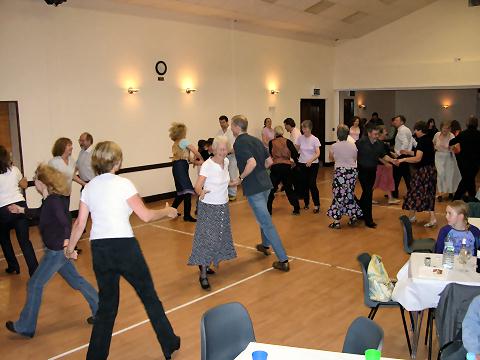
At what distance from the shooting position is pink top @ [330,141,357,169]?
7.27m

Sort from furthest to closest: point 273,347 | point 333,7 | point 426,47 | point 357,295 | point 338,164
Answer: point 426,47 → point 333,7 → point 338,164 → point 357,295 → point 273,347

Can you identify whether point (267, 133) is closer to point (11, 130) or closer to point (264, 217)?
point (11, 130)

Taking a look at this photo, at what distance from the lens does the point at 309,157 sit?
864 cm

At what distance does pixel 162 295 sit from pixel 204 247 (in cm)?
66

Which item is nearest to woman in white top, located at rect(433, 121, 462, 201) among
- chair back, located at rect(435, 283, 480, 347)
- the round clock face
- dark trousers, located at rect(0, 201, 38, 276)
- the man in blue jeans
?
the man in blue jeans

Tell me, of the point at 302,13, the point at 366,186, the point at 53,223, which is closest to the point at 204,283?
the point at 53,223

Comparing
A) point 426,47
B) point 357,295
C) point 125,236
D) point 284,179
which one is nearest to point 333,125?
point 426,47

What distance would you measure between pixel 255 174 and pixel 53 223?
2.35 metres

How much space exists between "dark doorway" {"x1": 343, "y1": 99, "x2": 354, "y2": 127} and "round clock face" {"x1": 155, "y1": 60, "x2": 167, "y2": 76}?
24.0 ft

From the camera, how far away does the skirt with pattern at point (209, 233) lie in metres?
5.15

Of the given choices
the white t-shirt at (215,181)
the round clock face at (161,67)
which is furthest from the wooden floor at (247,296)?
the round clock face at (161,67)

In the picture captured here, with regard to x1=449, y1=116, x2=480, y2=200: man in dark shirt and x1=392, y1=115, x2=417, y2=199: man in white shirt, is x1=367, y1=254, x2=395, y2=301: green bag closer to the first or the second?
x1=449, y1=116, x2=480, y2=200: man in dark shirt

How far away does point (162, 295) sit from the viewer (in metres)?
5.18

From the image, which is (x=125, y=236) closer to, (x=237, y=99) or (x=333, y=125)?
(x=237, y=99)
